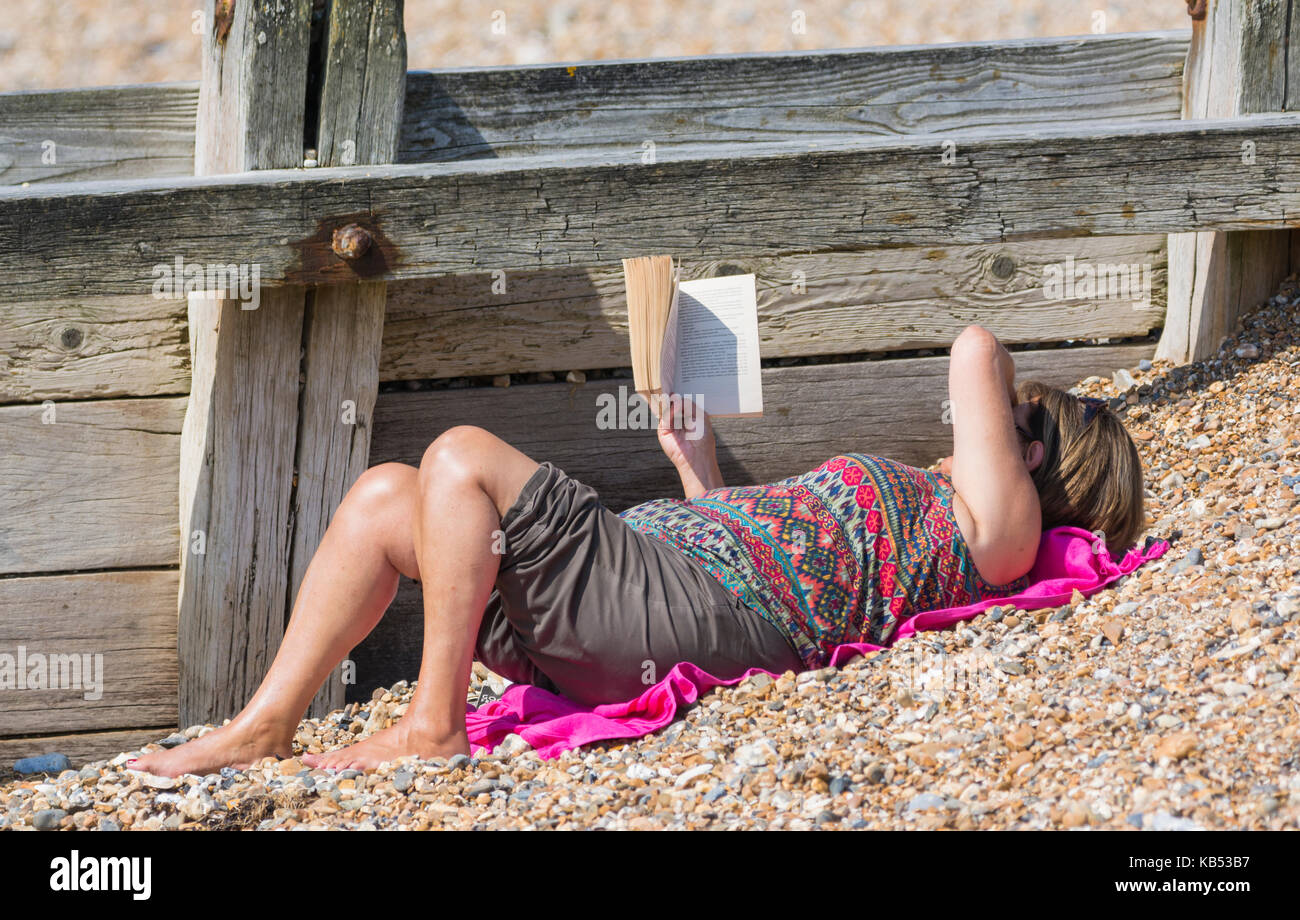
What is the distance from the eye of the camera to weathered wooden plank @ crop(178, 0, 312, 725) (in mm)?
3113

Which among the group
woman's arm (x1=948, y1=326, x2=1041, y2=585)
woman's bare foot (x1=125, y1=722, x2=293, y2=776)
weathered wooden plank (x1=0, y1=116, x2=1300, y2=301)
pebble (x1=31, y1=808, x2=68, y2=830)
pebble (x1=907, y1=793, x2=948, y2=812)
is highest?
weathered wooden plank (x1=0, y1=116, x2=1300, y2=301)

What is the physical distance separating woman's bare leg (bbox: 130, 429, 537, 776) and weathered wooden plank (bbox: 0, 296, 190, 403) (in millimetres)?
974

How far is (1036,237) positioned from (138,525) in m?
2.71

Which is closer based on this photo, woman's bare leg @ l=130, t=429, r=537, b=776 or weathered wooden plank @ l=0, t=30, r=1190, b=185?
woman's bare leg @ l=130, t=429, r=537, b=776

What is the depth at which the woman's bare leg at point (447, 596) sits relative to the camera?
271 cm

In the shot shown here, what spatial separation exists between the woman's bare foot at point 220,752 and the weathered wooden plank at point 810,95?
76.6 inches

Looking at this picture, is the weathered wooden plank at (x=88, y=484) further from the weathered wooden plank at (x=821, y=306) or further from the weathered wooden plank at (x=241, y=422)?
the weathered wooden plank at (x=821, y=306)

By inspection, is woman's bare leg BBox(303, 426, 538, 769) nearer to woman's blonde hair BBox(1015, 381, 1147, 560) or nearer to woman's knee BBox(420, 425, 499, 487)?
woman's knee BBox(420, 425, 499, 487)

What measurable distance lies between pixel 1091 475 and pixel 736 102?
68.8 inches

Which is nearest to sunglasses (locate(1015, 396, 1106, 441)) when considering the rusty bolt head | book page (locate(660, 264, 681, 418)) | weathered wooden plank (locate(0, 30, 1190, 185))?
book page (locate(660, 264, 681, 418))

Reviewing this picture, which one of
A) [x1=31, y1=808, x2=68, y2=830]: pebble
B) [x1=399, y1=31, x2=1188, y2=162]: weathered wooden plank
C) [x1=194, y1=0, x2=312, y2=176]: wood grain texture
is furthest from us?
[x1=399, y1=31, x2=1188, y2=162]: weathered wooden plank

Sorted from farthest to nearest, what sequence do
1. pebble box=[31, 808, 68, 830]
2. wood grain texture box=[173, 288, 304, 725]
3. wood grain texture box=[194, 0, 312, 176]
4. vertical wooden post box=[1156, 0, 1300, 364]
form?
vertical wooden post box=[1156, 0, 1300, 364], wood grain texture box=[173, 288, 304, 725], wood grain texture box=[194, 0, 312, 176], pebble box=[31, 808, 68, 830]

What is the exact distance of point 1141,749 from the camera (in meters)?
2.15

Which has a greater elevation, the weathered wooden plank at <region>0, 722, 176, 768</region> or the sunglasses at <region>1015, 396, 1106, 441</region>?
the sunglasses at <region>1015, 396, 1106, 441</region>
